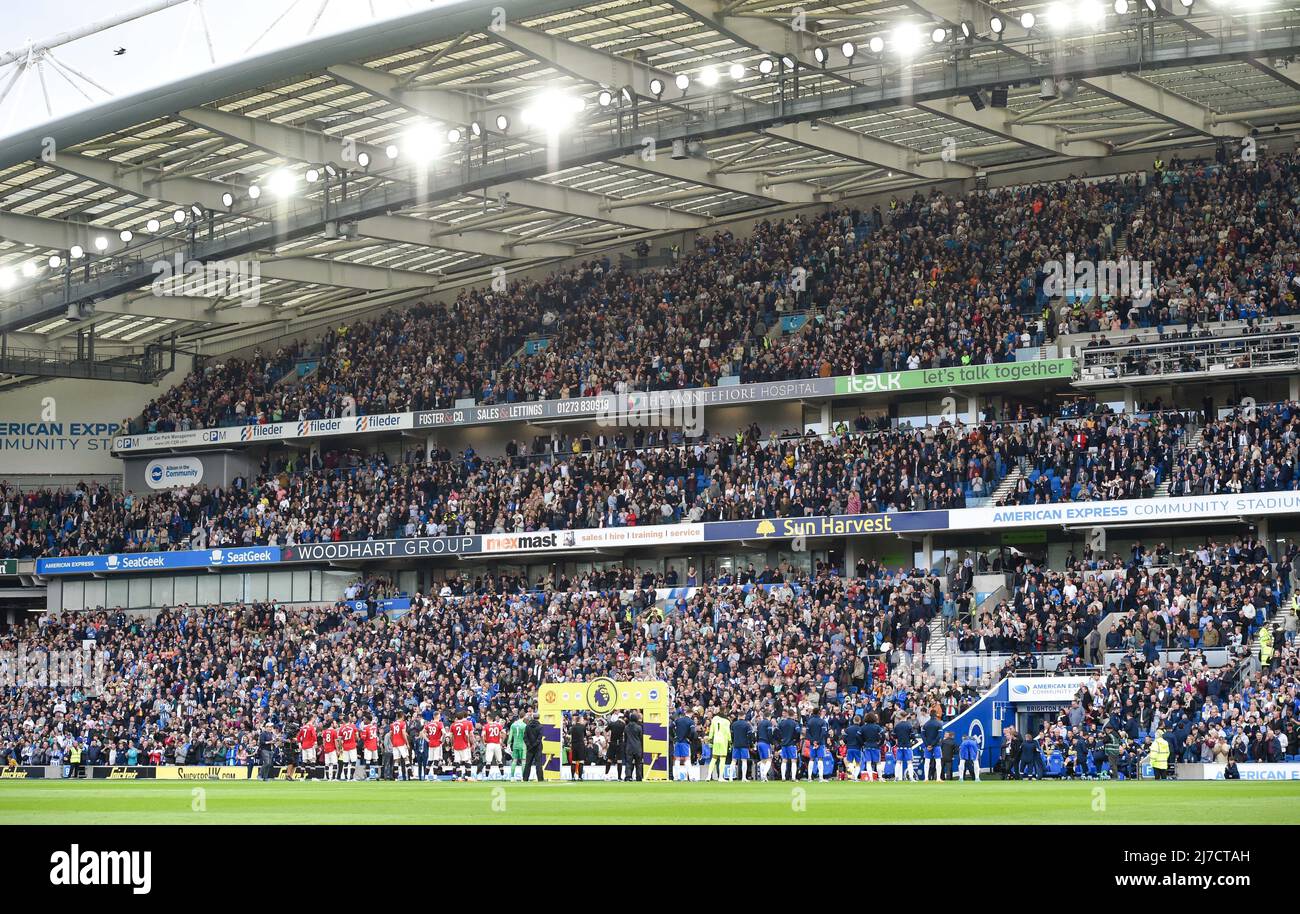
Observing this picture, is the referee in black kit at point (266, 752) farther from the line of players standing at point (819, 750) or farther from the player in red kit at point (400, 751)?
the line of players standing at point (819, 750)

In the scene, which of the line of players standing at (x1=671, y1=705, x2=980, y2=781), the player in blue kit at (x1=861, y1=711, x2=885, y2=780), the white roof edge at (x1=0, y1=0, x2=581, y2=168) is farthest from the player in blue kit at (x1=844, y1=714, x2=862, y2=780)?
the white roof edge at (x1=0, y1=0, x2=581, y2=168)

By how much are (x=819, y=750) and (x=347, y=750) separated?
35.3 feet

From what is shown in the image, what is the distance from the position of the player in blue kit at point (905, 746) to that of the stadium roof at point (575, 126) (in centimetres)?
1385

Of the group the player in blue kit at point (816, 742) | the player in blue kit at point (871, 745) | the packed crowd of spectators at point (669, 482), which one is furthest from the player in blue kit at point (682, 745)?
the packed crowd of spectators at point (669, 482)

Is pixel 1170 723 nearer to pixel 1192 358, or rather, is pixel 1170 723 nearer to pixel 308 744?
pixel 1192 358

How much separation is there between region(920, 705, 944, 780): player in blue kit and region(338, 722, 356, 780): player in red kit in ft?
41.0

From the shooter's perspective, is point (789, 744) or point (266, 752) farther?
point (266, 752)

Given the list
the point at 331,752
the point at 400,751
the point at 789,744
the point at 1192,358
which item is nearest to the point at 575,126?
the point at 400,751

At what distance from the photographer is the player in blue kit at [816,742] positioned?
3114cm

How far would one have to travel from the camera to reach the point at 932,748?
30844mm
